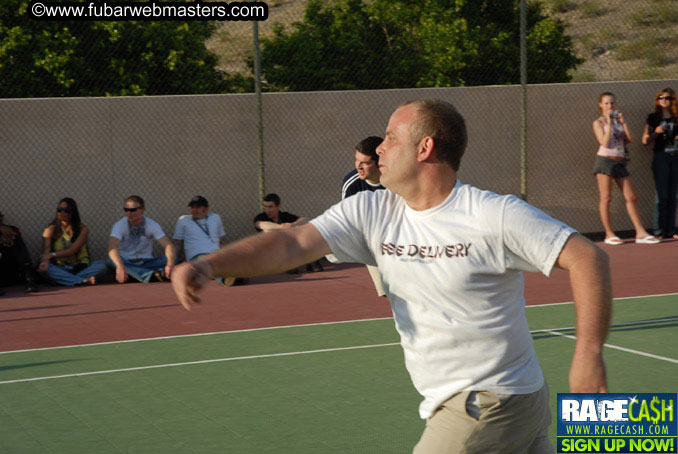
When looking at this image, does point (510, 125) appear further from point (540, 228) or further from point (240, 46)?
point (540, 228)

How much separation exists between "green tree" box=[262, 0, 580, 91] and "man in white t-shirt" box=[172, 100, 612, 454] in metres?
12.0

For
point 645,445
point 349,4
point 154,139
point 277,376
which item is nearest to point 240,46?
point 349,4

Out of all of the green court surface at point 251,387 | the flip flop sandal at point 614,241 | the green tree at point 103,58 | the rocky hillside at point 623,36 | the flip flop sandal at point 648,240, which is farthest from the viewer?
the rocky hillside at point 623,36

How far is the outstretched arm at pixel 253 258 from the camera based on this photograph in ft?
9.90

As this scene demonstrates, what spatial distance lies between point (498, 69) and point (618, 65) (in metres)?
18.8

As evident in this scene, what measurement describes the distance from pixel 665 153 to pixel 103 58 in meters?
8.69

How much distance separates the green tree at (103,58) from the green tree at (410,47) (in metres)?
1.24

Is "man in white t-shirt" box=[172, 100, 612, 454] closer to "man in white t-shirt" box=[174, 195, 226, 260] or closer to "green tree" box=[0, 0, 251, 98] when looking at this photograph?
"man in white t-shirt" box=[174, 195, 226, 260]

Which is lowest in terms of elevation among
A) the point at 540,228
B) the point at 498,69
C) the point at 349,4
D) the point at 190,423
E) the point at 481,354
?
the point at 190,423

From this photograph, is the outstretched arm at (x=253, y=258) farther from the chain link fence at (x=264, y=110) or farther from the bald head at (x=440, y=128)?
the chain link fence at (x=264, y=110)

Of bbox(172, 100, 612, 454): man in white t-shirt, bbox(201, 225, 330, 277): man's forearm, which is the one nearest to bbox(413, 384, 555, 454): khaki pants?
bbox(172, 100, 612, 454): man in white t-shirt

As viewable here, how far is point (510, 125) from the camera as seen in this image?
15.7 meters

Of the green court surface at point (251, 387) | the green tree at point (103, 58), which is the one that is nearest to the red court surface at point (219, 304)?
the green court surface at point (251, 387)

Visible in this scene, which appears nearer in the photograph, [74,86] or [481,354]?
[481,354]
